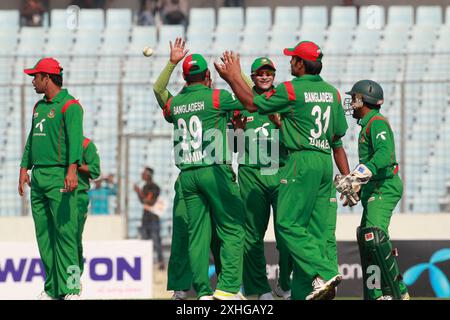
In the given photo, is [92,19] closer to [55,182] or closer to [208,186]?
[55,182]

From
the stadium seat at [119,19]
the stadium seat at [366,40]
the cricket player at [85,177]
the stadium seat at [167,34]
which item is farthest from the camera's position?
the stadium seat at [119,19]

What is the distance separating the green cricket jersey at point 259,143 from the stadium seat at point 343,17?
1338 cm

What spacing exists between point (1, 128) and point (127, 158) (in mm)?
3116

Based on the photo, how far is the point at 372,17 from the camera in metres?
26.6

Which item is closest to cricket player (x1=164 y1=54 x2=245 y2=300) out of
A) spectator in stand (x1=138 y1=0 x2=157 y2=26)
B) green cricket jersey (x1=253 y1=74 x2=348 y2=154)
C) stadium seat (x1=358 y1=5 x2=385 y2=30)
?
green cricket jersey (x1=253 y1=74 x2=348 y2=154)

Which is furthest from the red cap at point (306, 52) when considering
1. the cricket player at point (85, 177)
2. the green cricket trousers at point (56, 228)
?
the cricket player at point (85, 177)

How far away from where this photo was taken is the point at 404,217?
19.4 metres

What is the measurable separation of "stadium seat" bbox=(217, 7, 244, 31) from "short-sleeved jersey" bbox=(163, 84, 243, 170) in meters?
14.0

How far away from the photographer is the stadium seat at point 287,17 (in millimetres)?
26391

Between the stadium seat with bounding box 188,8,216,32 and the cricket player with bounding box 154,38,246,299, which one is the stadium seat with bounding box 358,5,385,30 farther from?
the cricket player with bounding box 154,38,246,299

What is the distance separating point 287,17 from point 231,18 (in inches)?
48.6

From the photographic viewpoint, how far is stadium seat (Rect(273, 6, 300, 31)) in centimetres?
2639

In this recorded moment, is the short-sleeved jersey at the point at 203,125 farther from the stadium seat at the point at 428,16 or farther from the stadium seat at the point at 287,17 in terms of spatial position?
the stadium seat at the point at 428,16
